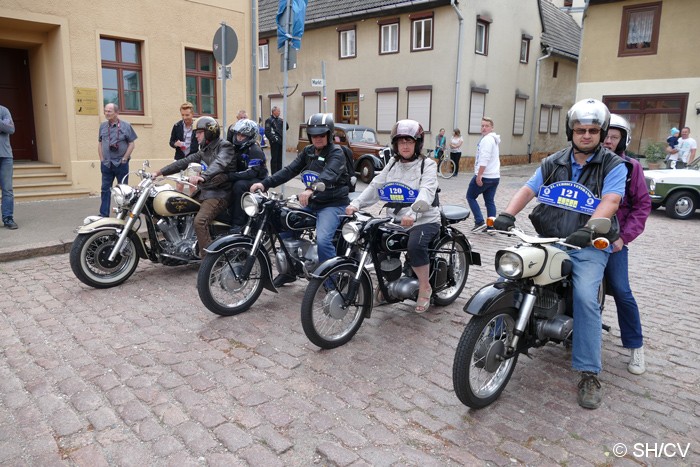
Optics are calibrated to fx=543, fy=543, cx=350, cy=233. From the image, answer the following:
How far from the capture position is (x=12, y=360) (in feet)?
13.4

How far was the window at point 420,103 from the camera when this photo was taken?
A: 2266 centimetres

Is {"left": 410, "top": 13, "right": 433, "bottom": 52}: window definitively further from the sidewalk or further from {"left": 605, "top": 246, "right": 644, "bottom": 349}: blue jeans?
{"left": 605, "top": 246, "right": 644, "bottom": 349}: blue jeans

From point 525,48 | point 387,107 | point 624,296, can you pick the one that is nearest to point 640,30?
point 525,48

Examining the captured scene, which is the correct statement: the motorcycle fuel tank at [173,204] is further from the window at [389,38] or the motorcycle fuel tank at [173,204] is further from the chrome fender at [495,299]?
the window at [389,38]

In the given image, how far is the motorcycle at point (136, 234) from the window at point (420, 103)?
58.0 feet

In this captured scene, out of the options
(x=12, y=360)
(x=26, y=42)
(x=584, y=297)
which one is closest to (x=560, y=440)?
(x=584, y=297)

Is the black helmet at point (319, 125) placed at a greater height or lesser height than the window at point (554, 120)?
lesser

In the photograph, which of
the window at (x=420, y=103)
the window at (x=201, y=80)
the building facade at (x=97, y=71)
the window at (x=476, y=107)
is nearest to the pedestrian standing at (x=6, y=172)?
the building facade at (x=97, y=71)

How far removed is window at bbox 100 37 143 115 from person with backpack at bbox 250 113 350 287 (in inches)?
298

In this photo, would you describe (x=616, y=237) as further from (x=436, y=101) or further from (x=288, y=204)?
(x=436, y=101)

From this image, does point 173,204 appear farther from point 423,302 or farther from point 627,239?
point 627,239

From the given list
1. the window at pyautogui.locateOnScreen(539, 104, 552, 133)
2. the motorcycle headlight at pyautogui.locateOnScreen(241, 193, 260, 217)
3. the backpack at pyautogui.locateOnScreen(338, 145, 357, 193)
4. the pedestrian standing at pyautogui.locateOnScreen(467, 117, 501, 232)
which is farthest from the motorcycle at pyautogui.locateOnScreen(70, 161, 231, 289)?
the window at pyautogui.locateOnScreen(539, 104, 552, 133)

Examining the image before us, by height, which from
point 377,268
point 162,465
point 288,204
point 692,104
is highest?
point 692,104

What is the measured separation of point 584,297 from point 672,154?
14297mm
